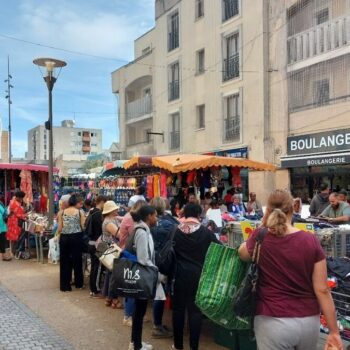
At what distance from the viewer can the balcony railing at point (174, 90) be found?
24.1 meters

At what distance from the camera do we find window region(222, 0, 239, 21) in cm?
2006

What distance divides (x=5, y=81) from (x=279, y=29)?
3041 centimetres

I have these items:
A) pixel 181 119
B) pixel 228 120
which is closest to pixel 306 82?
pixel 228 120

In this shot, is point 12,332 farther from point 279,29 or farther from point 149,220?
point 279,29

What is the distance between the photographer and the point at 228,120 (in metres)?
20.5

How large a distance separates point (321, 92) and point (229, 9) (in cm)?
635

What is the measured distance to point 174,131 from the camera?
24.6 metres

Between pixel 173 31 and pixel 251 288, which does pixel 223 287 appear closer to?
pixel 251 288

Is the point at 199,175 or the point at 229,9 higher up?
the point at 229,9

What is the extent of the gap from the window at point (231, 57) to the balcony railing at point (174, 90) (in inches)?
153

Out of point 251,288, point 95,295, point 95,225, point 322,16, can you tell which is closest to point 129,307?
point 95,295

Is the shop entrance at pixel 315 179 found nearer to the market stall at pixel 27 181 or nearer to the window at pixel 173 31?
the market stall at pixel 27 181

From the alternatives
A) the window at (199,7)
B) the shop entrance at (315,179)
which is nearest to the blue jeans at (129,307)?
the shop entrance at (315,179)

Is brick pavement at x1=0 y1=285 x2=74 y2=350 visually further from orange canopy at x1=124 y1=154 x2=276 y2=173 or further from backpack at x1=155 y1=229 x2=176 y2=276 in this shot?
orange canopy at x1=124 y1=154 x2=276 y2=173
